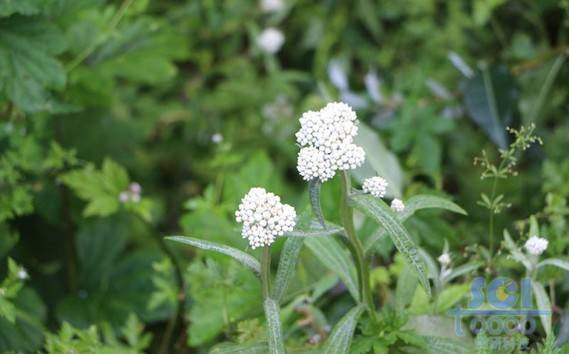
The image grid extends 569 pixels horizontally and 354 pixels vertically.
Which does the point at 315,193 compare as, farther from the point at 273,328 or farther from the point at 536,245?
the point at 536,245

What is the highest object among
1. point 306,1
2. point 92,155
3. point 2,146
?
point 306,1

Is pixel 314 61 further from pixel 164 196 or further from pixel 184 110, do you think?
pixel 164 196

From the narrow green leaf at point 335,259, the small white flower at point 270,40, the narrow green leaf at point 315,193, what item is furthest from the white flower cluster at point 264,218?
the small white flower at point 270,40

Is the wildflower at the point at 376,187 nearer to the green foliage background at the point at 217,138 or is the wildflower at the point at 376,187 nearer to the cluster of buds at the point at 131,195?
the green foliage background at the point at 217,138

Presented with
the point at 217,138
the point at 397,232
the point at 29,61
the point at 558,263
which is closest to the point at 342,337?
the point at 397,232

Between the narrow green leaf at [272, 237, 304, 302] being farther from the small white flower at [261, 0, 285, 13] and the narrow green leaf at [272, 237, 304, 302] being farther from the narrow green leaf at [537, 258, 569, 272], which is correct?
the small white flower at [261, 0, 285, 13]

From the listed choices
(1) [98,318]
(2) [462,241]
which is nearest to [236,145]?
(1) [98,318]

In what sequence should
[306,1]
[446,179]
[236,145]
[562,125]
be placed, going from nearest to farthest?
[562,125] < [446,179] < [236,145] < [306,1]

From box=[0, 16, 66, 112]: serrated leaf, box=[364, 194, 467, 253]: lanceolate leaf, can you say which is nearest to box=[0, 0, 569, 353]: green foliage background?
box=[0, 16, 66, 112]: serrated leaf
